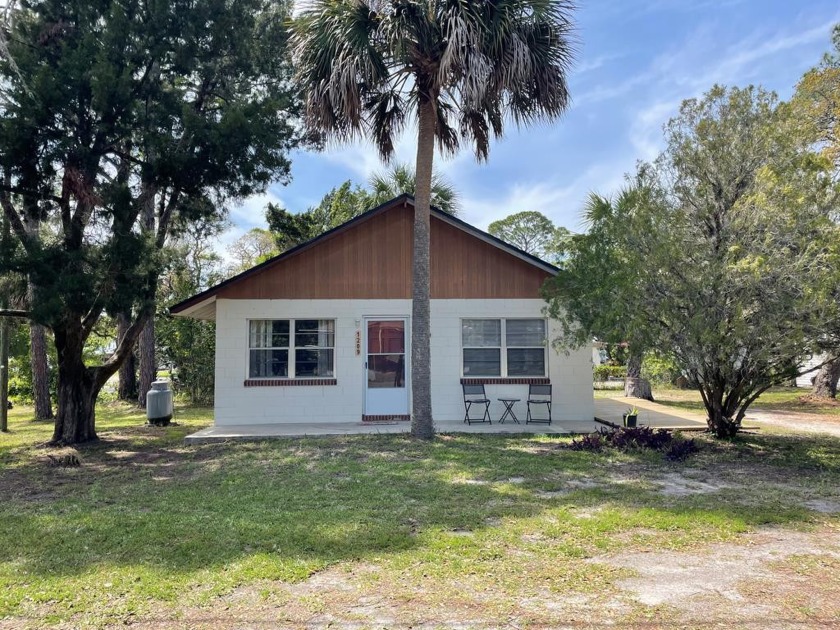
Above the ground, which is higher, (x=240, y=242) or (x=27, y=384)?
(x=240, y=242)

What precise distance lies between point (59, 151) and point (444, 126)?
6723 millimetres

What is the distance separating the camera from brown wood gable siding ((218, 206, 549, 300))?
12.9 m

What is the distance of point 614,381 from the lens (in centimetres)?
3250

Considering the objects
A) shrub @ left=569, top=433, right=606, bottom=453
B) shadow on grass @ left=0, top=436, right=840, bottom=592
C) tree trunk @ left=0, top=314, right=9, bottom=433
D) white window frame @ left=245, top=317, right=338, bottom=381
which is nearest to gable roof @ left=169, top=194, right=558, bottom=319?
white window frame @ left=245, top=317, right=338, bottom=381

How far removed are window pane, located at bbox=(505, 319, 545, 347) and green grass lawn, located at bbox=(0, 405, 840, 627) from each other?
360 centimetres

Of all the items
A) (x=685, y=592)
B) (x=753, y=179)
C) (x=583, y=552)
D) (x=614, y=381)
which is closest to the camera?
(x=685, y=592)

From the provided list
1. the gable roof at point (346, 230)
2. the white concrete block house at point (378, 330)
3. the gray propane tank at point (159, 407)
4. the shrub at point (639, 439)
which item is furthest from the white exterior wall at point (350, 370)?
the shrub at point (639, 439)

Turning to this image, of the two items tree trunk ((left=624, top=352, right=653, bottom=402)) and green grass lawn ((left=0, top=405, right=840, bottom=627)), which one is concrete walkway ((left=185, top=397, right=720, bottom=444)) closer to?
green grass lawn ((left=0, top=405, right=840, bottom=627))

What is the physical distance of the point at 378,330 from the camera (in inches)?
513

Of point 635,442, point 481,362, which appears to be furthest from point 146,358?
point 635,442

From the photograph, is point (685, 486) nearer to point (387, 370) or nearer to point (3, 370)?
point (387, 370)

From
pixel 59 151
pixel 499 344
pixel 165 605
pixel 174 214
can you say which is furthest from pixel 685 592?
pixel 174 214

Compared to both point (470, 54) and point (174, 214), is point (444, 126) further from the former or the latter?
point (174, 214)

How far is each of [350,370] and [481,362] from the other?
2.87m
